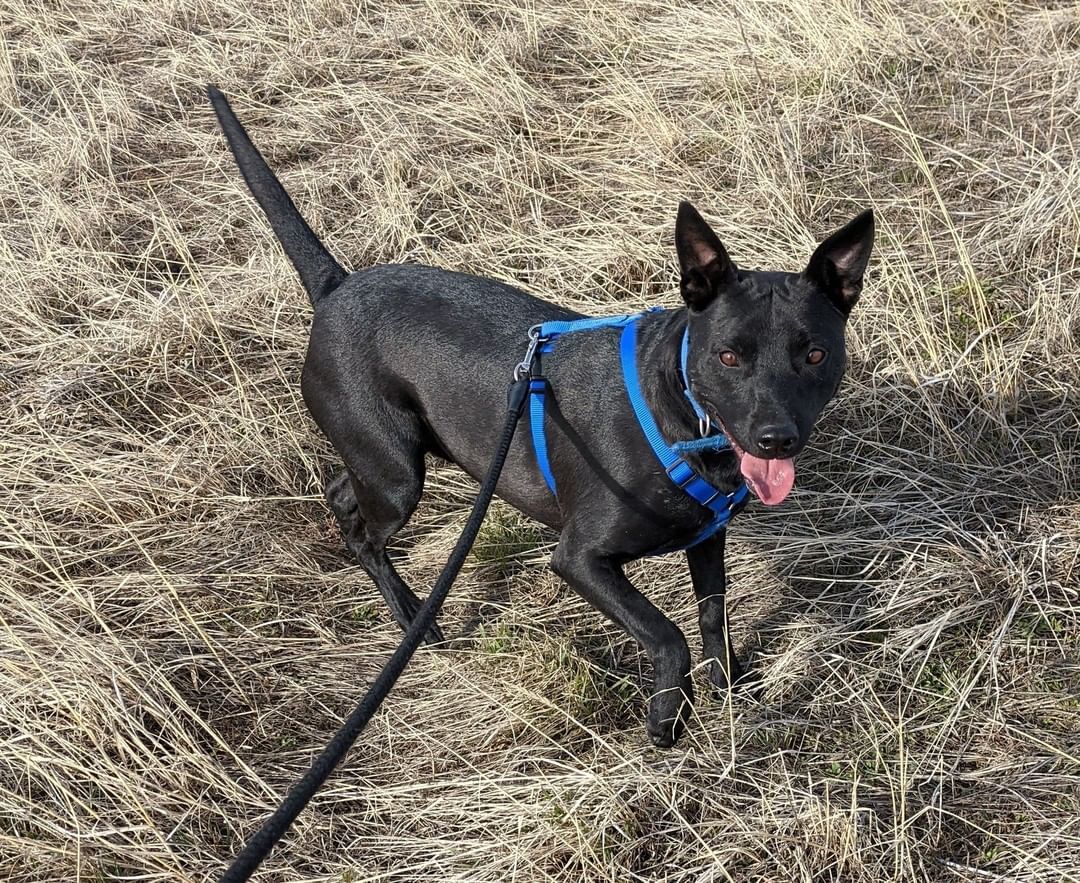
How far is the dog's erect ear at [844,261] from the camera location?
116 inches

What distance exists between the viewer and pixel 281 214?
386 cm

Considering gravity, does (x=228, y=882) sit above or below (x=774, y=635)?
above

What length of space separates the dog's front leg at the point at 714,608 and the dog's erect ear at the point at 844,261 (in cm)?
85

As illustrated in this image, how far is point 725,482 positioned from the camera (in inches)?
122

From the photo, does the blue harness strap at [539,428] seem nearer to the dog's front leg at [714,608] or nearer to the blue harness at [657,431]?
the blue harness at [657,431]

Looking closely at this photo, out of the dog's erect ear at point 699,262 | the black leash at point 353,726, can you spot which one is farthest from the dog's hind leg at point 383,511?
the dog's erect ear at point 699,262

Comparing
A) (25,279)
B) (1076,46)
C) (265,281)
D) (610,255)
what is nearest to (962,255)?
(610,255)

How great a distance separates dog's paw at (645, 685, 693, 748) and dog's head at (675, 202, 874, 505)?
0.62 metres

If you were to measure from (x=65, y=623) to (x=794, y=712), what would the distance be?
90.6 inches

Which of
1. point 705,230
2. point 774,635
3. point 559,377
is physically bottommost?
point 774,635

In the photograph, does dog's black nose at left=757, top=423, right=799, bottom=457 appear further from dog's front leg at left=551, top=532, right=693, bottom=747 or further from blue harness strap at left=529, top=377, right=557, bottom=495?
blue harness strap at left=529, top=377, right=557, bottom=495

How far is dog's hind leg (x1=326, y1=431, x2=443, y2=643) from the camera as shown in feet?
12.3

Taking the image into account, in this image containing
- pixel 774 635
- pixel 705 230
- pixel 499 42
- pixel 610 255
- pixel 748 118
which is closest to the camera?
pixel 705 230

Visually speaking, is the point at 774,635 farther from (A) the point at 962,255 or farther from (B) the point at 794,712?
(A) the point at 962,255
